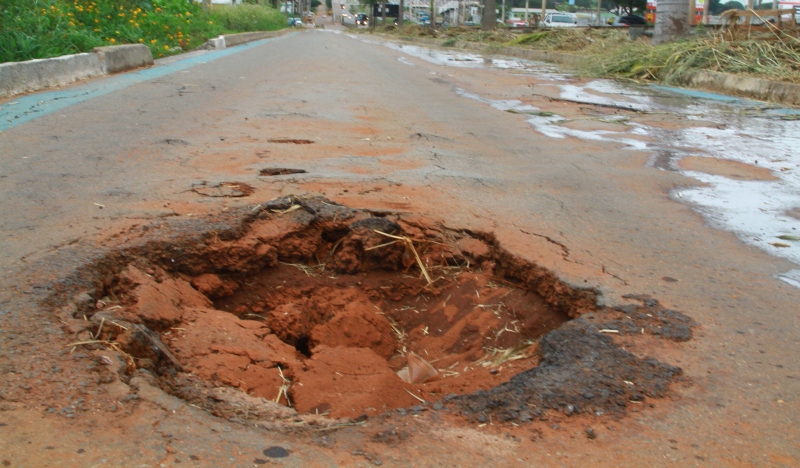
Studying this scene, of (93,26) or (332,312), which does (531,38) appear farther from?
(332,312)

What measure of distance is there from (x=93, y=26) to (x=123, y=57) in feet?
6.32

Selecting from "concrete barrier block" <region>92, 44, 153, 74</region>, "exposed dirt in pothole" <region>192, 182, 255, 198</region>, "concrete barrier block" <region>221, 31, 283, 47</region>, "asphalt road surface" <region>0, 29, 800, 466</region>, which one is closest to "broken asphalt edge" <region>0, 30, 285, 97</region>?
"concrete barrier block" <region>92, 44, 153, 74</region>

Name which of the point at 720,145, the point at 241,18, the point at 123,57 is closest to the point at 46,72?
the point at 123,57

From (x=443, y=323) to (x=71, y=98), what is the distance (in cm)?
681

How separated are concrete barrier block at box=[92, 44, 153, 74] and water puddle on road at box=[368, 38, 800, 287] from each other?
5.66 metres

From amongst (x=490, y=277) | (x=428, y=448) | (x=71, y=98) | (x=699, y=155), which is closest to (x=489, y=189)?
(x=490, y=277)

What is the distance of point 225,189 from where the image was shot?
14.2ft

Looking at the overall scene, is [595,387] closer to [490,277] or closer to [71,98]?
[490,277]

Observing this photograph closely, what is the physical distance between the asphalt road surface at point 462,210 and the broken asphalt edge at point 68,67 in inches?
17.2

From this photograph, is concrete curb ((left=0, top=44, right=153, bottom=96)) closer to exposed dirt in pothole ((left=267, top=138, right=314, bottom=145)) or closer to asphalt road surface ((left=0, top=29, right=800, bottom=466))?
asphalt road surface ((left=0, top=29, right=800, bottom=466))

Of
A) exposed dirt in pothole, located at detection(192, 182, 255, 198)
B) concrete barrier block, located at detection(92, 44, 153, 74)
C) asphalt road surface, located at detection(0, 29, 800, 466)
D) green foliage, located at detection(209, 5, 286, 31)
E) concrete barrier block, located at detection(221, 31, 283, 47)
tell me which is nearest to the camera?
asphalt road surface, located at detection(0, 29, 800, 466)

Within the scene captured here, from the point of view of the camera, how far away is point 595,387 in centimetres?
233

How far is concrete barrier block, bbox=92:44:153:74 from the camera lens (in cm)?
1124

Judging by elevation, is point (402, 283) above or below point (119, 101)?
below
